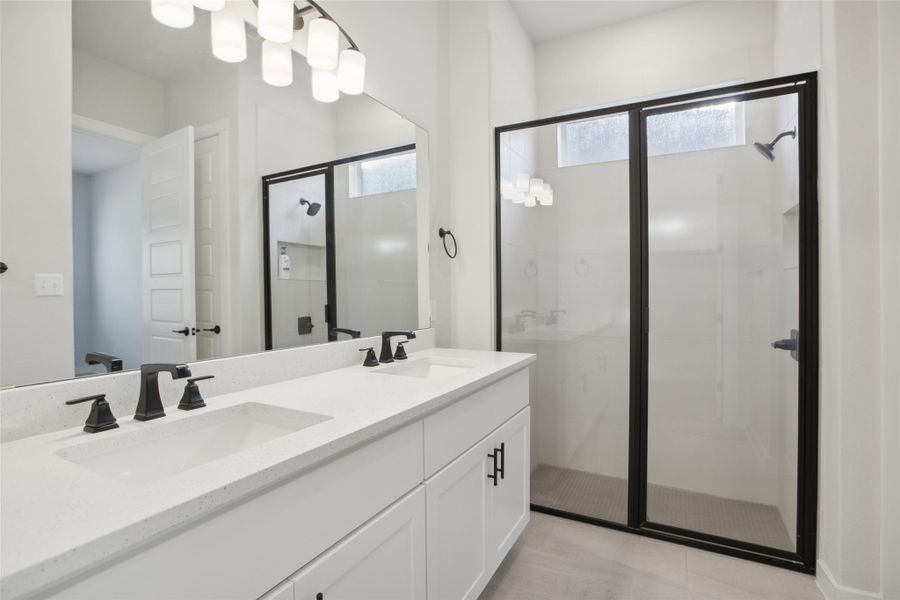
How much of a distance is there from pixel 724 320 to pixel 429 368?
4.58 ft

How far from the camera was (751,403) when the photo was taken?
2023 mm

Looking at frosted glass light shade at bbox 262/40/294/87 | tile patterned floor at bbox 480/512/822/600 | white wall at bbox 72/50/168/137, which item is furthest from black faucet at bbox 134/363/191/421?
tile patterned floor at bbox 480/512/822/600

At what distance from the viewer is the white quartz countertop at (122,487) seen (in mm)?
506

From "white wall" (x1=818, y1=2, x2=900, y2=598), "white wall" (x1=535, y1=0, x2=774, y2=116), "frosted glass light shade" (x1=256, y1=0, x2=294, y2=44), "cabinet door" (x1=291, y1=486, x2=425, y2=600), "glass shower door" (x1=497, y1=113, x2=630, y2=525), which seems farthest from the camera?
"white wall" (x1=535, y1=0, x2=774, y2=116)

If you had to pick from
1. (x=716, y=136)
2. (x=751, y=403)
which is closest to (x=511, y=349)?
(x=751, y=403)

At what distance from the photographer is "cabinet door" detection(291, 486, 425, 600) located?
0.85m

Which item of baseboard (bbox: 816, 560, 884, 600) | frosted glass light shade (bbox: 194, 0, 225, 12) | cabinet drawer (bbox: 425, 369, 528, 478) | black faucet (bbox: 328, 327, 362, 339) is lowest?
baseboard (bbox: 816, 560, 884, 600)

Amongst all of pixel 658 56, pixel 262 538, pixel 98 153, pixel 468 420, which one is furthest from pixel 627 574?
pixel 658 56

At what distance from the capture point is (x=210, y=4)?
1.26 metres

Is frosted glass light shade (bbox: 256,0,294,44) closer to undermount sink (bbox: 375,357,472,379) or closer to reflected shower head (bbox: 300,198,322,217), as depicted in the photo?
reflected shower head (bbox: 300,198,322,217)

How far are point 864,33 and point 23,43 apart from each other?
7.98 feet

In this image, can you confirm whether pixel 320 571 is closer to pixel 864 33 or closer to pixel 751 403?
pixel 751 403

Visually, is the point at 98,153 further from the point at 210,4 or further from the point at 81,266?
the point at 210,4

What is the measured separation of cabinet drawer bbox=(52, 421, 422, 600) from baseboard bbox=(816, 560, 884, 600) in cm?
173
